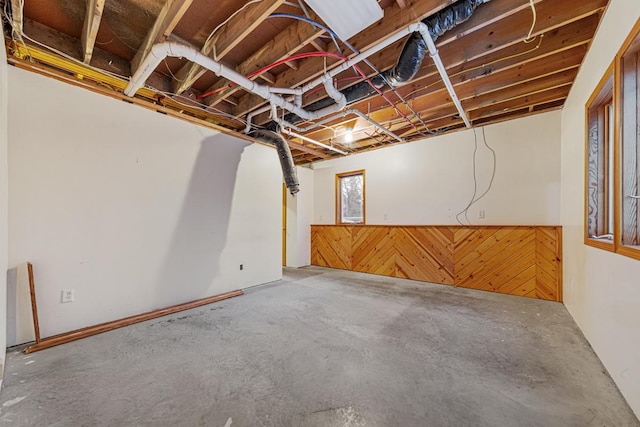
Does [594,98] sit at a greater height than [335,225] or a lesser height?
greater

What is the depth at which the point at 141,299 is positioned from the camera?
2729mm

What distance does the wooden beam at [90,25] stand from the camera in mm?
1715

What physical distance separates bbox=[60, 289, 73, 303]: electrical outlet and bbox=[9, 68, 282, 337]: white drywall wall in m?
0.04

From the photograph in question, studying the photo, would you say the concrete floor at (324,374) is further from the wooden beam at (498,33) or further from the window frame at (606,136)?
the wooden beam at (498,33)

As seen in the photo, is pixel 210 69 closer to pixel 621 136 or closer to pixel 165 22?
pixel 165 22

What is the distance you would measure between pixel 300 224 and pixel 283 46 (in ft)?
13.0

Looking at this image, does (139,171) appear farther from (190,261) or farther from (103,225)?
(190,261)

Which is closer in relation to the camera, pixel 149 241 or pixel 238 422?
pixel 238 422

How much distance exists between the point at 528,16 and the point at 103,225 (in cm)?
436

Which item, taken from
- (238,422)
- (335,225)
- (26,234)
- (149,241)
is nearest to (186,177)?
(149,241)

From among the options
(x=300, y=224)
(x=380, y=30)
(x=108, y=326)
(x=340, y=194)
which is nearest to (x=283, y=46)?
(x=380, y=30)

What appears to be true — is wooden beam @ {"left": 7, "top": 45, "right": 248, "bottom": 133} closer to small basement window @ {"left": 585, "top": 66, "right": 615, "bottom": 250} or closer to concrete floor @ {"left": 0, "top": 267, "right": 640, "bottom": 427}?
concrete floor @ {"left": 0, "top": 267, "right": 640, "bottom": 427}

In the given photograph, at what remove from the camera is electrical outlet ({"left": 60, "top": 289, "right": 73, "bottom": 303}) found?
227cm

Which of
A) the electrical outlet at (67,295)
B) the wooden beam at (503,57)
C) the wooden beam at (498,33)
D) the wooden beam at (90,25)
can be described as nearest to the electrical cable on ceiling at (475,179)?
the wooden beam at (503,57)
